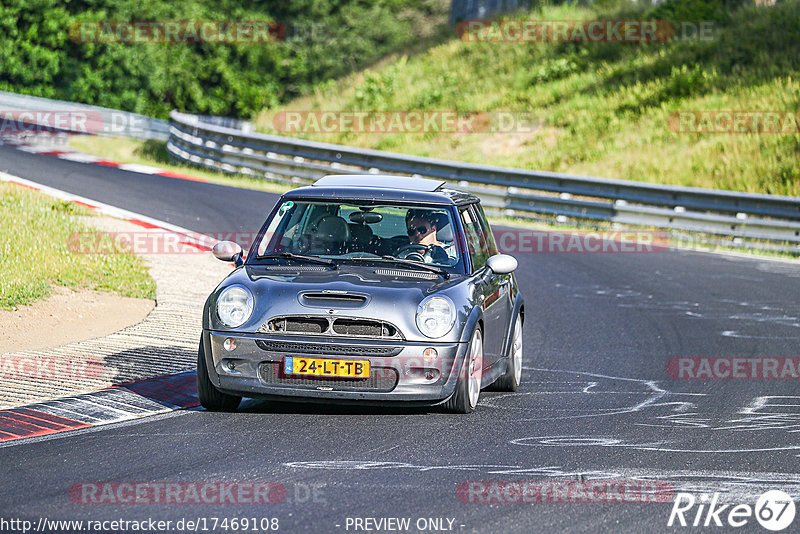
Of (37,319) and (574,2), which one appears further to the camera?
(574,2)

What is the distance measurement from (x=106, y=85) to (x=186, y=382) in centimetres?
4462

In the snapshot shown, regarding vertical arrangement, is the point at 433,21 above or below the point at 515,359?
above

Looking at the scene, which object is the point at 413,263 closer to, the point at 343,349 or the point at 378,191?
the point at 378,191

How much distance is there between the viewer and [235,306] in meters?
7.55

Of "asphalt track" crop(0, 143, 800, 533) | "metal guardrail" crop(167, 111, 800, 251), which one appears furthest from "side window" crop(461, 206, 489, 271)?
"metal guardrail" crop(167, 111, 800, 251)

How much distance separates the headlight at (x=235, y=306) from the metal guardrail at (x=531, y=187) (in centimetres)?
1454

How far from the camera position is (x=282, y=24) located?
6225cm

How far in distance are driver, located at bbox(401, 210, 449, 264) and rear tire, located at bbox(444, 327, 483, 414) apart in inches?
27.5

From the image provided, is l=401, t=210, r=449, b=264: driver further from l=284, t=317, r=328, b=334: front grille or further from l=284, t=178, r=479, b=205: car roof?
l=284, t=317, r=328, b=334: front grille

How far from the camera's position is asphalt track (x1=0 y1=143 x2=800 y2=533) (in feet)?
17.7

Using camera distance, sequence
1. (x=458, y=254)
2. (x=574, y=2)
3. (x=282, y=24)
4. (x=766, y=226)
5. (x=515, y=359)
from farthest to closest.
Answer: (x=282, y=24) → (x=574, y=2) → (x=766, y=226) → (x=515, y=359) → (x=458, y=254)

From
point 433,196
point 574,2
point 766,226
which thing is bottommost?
point 766,226

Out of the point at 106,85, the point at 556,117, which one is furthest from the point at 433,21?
the point at 556,117

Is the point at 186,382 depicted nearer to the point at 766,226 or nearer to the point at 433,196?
the point at 433,196
